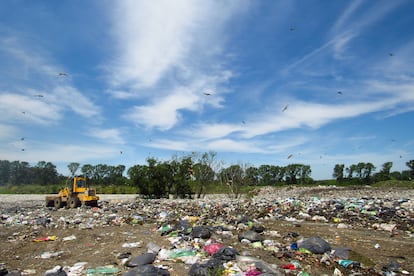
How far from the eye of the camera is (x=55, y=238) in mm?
5738

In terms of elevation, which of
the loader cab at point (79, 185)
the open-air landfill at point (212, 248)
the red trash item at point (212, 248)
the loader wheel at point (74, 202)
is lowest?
the open-air landfill at point (212, 248)

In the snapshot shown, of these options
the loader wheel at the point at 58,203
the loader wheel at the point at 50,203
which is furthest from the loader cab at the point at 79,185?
the loader wheel at the point at 50,203

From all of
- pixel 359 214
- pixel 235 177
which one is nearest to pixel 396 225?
pixel 359 214

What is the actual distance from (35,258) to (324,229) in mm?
5906

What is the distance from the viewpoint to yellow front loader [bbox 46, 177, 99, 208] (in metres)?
11.7

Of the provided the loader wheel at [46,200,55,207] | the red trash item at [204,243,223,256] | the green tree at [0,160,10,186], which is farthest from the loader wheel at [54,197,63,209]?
the green tree at [0,160,10,186]

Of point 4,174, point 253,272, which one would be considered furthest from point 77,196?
point 4,174

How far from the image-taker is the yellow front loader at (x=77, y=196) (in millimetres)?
11742

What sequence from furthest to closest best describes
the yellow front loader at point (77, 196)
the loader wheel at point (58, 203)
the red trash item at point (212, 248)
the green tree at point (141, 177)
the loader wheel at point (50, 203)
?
1. the green tree at point (141, 177)
2. the loader wheel at point (50, 203)
3. the loader wheel at point (58, 203)
4. the yellow front loader at point (77, 196)
5. the red trash item at point (212, 248)

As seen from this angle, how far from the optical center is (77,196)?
39.4ft

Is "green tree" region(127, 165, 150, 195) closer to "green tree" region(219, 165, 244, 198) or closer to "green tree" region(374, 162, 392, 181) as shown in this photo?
"green tree" region(219, 165, 244, 198)

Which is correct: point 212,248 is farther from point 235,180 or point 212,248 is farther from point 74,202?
point 235,180

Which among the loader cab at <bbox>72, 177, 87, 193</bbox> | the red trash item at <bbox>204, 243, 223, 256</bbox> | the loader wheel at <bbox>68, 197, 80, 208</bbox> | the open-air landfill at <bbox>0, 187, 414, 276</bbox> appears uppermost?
the loader cab at <bbox>72, 177, 87, 193</bbox>

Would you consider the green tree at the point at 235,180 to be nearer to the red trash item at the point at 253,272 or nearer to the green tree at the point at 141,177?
the green tree at the point at 141,177
